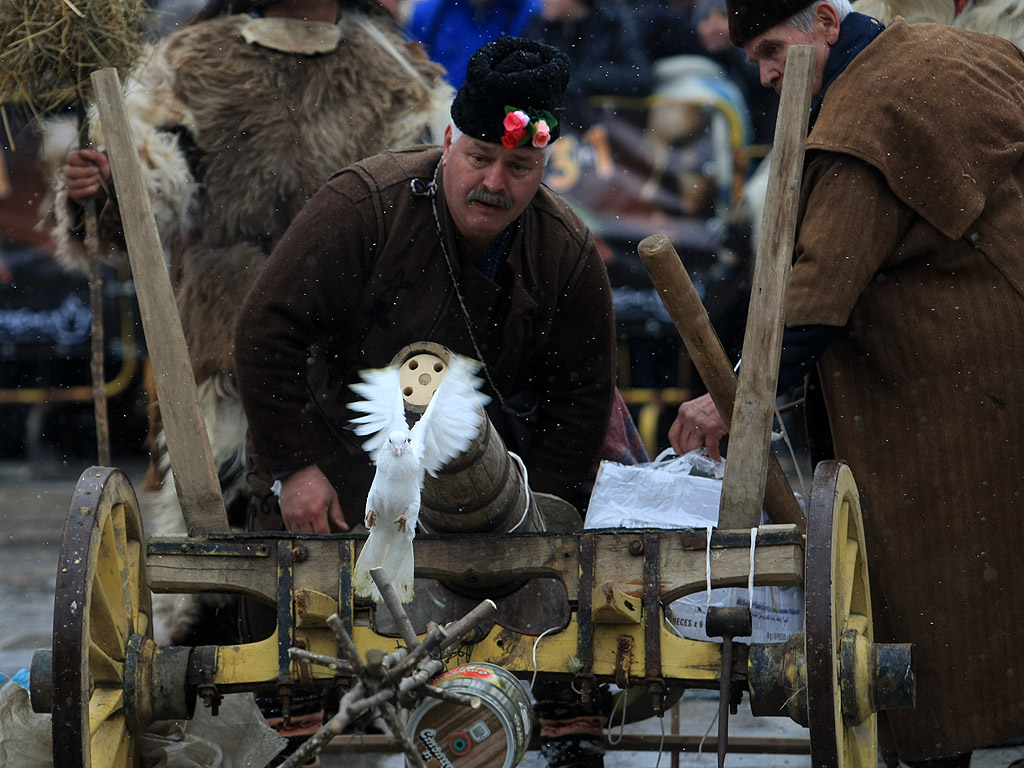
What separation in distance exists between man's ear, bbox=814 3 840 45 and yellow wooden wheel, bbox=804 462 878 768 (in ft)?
3.70

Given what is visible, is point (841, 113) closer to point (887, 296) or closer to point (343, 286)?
point (887, 296)

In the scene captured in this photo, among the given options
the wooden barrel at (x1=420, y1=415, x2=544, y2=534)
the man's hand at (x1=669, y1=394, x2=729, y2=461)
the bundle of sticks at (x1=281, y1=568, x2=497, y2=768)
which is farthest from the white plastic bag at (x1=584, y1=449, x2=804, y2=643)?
the bundle of sticks at (x1=281, y1=568, x2=497, y2=768)

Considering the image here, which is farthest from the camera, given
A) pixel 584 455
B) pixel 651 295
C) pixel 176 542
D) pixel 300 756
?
pixel 651 295

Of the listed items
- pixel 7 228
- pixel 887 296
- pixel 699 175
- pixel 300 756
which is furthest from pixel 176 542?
pixel 7 228

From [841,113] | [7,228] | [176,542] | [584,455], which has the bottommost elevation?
[7,228]

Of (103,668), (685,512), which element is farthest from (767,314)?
(103,668)

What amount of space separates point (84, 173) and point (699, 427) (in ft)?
6.11

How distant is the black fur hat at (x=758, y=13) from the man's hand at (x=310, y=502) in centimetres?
149

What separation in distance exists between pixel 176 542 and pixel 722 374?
3.97 ft

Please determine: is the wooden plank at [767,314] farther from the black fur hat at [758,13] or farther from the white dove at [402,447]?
the white dove at [402,447]

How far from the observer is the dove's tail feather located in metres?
2.44

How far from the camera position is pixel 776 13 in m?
3.16

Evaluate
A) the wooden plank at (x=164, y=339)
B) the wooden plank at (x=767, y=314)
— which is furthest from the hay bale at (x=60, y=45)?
the wooden plank at (x=767, y=314)

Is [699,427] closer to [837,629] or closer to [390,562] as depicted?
[837,629]
